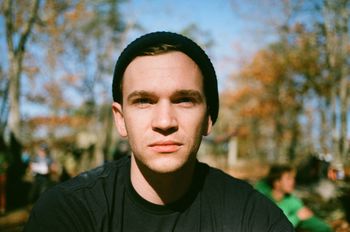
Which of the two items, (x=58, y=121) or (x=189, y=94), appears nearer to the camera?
(x=189, y=94)

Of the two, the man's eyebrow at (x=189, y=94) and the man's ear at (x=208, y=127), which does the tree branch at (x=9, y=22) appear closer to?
the man's ear at (x=208, y=127)

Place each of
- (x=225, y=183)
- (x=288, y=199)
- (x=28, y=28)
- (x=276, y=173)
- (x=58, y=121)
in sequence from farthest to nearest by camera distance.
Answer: (x=58, y=121) → (x=28, y=28) → (x=276, y=173) → (x=288, y=199) → (x=225, y=183)

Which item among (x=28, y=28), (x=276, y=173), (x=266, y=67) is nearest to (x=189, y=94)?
(x=276, y=173)

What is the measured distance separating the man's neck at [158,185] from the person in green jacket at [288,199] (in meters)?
3.97

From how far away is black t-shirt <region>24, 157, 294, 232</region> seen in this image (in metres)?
1.49

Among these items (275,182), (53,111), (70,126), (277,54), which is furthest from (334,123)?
(70,126)

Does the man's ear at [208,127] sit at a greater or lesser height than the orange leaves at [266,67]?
lesser

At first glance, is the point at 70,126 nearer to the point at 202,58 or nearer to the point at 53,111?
the point at 53,111

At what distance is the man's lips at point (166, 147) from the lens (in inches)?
59.8

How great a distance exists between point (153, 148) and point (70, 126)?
41310 mm

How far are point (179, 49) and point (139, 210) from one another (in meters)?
0.67

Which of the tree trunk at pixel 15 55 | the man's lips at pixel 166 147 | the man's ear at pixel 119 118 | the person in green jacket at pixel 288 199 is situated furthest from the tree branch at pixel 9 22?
the man's lips at pixel 166 147

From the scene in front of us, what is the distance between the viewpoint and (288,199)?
5.63 metres

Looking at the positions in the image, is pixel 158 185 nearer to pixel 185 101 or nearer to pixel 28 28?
pixel 185 101
